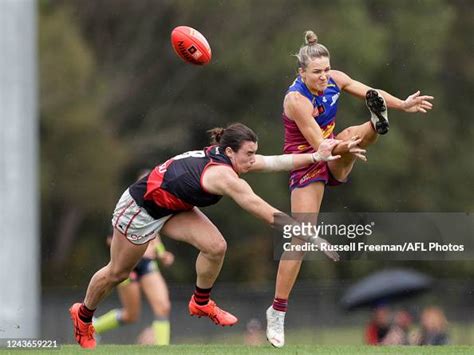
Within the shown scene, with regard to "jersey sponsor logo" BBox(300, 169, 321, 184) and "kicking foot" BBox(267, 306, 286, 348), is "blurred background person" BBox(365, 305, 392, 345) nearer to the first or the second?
"kicking foot" BBox(267, 306, 286, 348)

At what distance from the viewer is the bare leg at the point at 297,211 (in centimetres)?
820

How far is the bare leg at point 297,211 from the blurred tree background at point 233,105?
39.1 ft

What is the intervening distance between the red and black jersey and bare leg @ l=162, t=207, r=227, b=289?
0.23 ft

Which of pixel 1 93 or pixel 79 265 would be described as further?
pixel 79 265

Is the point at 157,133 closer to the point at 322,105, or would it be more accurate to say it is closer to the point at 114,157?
the point at 114,157

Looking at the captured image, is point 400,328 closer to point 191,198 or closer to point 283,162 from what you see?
point 283,162

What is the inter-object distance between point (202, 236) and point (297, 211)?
27.9 inches

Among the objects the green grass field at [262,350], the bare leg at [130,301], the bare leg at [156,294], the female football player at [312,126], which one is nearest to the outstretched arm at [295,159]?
the female football player at [312,126]

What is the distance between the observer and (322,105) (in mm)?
8266

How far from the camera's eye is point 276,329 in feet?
27.0

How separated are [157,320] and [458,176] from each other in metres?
12.5

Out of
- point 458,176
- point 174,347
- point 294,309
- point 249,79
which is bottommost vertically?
point 174,347

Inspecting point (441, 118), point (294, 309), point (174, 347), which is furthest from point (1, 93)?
point (441, 118)

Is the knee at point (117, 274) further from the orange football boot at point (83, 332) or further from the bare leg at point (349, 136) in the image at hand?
the bare leg at point (349, 136)
